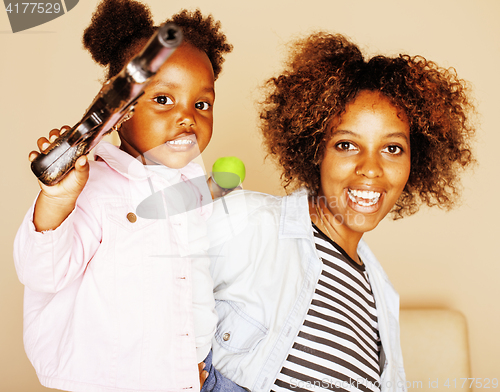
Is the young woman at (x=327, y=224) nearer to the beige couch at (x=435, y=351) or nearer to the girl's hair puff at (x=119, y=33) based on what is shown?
the girl's hair puff at (x=119, y=33)

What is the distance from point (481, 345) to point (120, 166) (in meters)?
2.05

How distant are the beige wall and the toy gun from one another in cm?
122

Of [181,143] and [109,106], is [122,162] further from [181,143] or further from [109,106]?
[109,106]

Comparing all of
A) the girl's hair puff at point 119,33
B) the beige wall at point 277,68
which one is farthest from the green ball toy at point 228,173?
the beige wall at point 277,68

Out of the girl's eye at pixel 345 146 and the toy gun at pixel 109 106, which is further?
the girl's eye at pixel 345 146

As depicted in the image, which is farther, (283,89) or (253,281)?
(283,89)

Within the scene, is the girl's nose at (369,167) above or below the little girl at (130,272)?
above

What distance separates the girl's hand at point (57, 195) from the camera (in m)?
0.60

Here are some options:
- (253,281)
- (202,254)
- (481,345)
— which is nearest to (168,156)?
(202,254)

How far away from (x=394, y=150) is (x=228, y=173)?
0.45m

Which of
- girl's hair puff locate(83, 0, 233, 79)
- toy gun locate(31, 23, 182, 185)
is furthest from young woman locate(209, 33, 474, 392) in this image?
Result: toy gun locate(31, 23, 182, 185)

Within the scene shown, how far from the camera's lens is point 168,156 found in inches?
35.0

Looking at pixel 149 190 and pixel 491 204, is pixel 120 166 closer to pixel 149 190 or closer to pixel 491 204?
pixel 149 190

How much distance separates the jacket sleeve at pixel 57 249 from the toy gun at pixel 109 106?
0.37 ft
